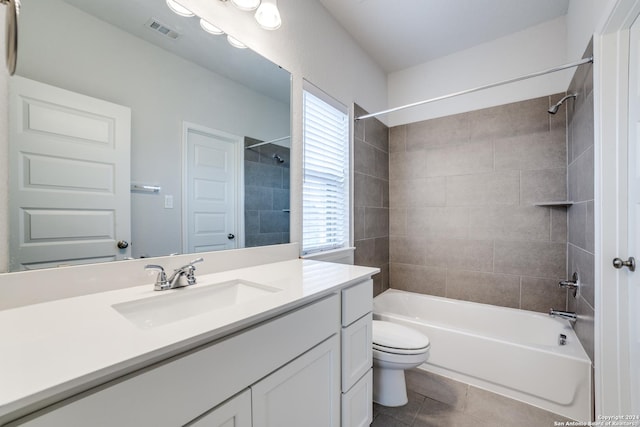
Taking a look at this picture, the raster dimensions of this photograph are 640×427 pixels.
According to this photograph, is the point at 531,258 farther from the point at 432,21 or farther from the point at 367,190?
the point at 432,21

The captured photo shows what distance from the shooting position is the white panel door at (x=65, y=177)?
0.80 meters

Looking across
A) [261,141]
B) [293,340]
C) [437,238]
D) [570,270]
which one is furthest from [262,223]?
[570,270]

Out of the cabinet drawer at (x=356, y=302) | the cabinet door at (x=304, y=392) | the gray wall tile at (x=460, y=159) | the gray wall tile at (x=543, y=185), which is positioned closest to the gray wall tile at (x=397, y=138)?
the gray wall tile at (x=460, y=159)

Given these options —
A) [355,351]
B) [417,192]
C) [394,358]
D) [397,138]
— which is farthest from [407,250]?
[355,351]

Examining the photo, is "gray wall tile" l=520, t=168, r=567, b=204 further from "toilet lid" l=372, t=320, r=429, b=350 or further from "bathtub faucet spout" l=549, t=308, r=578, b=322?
"toilet lid" l=372, t=320, r=429, b=350

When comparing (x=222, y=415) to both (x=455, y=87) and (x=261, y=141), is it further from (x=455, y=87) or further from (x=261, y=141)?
(x=455, y=87)

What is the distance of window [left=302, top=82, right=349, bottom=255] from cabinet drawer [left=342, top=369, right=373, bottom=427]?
32.3 inches

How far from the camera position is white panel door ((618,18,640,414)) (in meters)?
1.13

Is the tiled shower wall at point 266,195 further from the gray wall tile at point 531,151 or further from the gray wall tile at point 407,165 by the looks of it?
the gray wall tile at point 531,151

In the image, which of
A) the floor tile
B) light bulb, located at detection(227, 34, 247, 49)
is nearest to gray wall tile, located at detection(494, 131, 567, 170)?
the floor tile

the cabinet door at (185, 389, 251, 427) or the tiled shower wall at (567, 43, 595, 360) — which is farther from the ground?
→ the tiled shower wall at (567, 43, 595, 360)

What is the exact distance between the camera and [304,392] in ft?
2.91

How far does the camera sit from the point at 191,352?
23.4 inches

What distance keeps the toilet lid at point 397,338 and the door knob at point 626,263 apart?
3.13 feet
